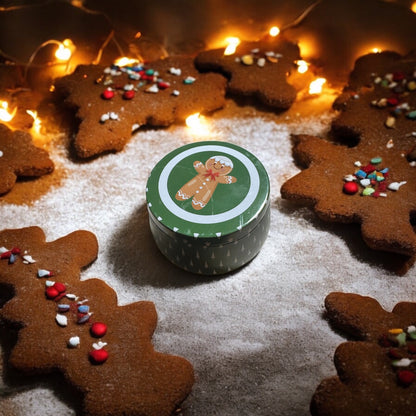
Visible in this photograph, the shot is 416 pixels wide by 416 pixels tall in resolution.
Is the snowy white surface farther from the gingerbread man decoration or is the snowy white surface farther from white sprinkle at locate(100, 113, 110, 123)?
the gingerbread man decoration

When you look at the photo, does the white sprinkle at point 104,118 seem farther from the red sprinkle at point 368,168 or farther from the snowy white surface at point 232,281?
the red sprinkle at point 368,168

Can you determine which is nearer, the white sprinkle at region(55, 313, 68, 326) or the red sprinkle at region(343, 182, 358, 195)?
the white sprinkle at region(55, 313, 68, 326)

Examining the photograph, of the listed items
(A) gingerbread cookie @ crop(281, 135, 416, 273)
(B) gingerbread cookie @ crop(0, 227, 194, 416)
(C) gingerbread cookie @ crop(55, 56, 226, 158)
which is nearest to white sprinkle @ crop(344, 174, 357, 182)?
(A) gingerbread cookie @ crop(281, 135, 416, 273)

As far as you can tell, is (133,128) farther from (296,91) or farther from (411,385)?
(411,385)

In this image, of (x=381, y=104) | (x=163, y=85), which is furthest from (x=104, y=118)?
(x=381, y=104)

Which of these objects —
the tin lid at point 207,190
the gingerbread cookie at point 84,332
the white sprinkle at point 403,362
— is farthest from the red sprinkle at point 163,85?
the white sprinkle at point 403,362

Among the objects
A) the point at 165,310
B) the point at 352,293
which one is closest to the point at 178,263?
the point at 165,310

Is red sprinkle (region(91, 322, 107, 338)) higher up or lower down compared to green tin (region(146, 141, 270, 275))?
lower down
